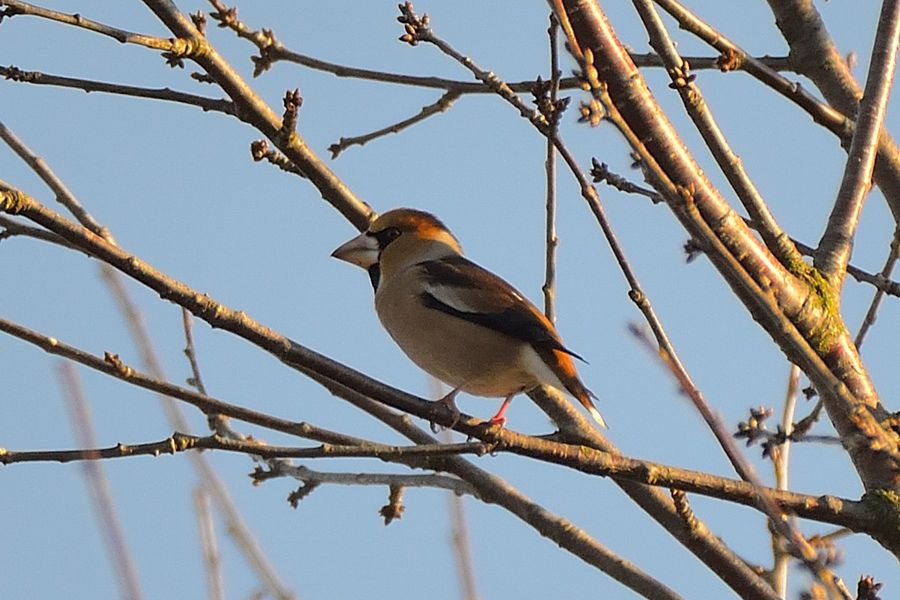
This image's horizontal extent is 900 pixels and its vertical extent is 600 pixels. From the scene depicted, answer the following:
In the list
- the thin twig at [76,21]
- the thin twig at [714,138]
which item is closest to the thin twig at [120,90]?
the thin twig at [76,21]

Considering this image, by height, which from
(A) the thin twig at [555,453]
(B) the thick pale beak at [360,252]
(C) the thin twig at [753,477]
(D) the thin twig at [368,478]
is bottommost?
(C) the thin twig at [753,477]

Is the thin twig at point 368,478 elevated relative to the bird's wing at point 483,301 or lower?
lower

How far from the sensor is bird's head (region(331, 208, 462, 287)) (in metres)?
4.92

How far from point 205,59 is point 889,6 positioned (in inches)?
68.0

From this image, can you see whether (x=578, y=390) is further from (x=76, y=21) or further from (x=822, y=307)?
(x=76, y=21)

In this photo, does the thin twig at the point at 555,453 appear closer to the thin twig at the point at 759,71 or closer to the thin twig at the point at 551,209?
the thin twig at the point at 551,209

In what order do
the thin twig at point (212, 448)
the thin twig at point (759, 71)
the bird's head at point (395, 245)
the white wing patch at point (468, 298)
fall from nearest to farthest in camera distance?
the thin twig at point (212, 448)
the thin twig at point (759, 71)
the white wing patch at point (468, 298)
the bird's head at point (395, 245)

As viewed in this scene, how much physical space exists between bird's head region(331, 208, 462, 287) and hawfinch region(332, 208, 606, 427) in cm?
10

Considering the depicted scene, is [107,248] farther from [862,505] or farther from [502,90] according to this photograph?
[862,505]

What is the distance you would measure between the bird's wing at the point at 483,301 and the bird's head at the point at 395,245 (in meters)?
0.29

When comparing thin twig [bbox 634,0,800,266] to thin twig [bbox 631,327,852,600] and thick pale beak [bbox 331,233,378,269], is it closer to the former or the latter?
thin twig [bbox 631,327,852,600]

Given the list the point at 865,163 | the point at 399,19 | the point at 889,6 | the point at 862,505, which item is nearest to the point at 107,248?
the point at 399,19

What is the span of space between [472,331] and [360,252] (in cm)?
97

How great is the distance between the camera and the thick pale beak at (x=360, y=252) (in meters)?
4.94
